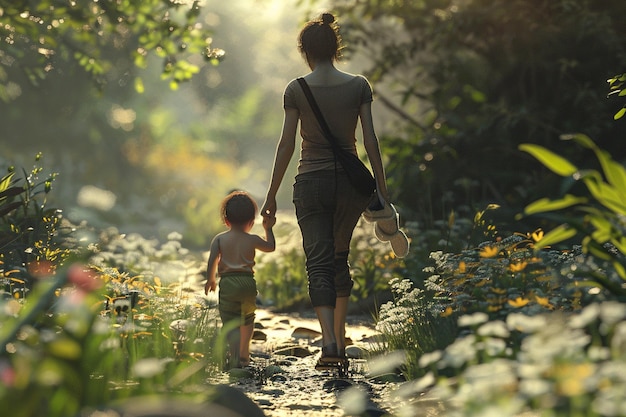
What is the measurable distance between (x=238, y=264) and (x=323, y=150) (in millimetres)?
976

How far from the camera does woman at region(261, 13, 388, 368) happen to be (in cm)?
556

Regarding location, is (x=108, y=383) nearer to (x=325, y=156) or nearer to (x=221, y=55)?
(x=325, y=156)

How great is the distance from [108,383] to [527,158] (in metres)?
8.14

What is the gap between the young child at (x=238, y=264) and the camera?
5.69m

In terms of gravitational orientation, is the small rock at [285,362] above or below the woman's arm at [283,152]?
below

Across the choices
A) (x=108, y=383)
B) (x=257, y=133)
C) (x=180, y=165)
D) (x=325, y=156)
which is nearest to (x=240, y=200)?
(x=325, y=156)

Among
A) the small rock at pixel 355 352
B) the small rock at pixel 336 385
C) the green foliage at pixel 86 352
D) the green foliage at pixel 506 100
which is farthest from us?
the green foliage at pixel 506 100

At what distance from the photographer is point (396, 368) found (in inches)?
207

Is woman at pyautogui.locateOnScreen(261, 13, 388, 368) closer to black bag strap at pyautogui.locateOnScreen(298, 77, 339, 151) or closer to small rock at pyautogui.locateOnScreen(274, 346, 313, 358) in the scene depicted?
black bag strap at pyautogui.locateOnScreen(298, 77, 339, 151)

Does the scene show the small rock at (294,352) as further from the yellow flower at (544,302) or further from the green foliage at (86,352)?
the yellow flower at (544,302)

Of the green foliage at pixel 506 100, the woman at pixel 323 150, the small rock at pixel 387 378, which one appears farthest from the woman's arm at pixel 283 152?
the green foliage at pixel 506 100

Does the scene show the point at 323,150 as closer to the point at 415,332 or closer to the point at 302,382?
the point at 415,332

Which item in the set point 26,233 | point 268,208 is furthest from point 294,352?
point 26,233

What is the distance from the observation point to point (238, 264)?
5.77 meters
